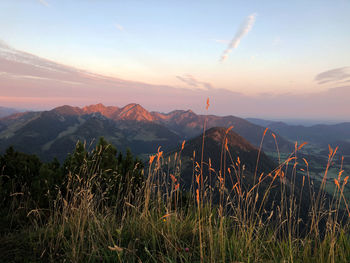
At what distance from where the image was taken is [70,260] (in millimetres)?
2732

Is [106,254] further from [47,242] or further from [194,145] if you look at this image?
[194,145]

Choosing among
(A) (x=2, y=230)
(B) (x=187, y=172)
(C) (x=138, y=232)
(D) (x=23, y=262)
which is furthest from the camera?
(B) (x=187, y=172)

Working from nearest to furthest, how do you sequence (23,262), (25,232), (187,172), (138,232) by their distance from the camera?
(23,262) < (138,232) < (25,232) < (187,172)

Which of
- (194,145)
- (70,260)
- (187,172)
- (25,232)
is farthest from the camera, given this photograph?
(194,145)

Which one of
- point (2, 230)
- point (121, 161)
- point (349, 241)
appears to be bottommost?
point (121, 161)

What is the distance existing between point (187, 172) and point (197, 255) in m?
158

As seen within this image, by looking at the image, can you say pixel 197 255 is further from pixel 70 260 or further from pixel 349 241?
pixel 349 241

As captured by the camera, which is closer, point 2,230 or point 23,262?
point 23,262

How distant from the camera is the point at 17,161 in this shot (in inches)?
446

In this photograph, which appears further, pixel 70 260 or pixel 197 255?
pixel 197 255

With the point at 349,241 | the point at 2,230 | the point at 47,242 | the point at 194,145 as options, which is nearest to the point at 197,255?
the point at 349,241

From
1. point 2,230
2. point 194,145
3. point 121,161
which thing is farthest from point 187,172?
point 2,230

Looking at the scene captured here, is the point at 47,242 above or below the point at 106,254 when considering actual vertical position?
below

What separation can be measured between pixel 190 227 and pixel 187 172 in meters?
158
